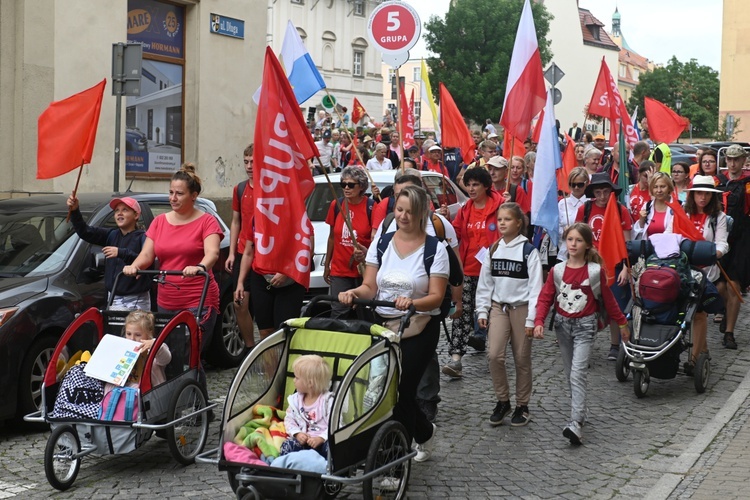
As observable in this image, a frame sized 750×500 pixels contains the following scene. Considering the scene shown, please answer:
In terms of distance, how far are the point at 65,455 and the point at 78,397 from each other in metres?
0.36

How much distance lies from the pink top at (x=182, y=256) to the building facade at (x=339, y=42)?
61.1 meters

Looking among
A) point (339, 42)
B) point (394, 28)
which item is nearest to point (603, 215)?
point (394, 28)

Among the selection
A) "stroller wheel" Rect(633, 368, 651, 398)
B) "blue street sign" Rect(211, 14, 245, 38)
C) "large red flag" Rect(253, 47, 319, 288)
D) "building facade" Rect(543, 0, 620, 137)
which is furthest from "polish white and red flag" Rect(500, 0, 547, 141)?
"building facade" Rect(543, 0, 620, 137)

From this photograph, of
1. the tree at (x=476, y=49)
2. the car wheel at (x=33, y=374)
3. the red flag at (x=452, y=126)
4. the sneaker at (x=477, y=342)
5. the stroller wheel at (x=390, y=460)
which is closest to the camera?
the stroller wheel at (x=390, y=460)

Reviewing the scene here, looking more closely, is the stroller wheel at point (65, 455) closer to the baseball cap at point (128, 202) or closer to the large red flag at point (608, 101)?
the baseball cap at point (128, 202)

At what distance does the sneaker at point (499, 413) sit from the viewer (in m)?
7.85

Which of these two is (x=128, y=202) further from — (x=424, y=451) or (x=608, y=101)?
(x=608, y=101)

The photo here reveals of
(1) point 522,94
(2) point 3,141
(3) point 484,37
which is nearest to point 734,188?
(1) point 522,94

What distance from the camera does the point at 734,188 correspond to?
11.4m

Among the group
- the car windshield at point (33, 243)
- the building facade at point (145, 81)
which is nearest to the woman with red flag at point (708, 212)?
the car windshield at point (33, 243)

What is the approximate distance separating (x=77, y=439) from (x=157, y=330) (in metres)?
1.01

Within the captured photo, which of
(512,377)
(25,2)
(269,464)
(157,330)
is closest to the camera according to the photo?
(269,464)

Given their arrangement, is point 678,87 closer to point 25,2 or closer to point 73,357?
point 25,2

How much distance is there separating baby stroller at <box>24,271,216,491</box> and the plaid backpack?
→ 0.13 feet
